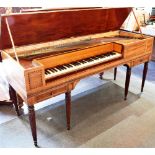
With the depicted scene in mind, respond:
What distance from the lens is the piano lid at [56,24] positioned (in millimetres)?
1775

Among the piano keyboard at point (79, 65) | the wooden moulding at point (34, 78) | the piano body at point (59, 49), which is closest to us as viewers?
the wooden moulding at point (34, 78)

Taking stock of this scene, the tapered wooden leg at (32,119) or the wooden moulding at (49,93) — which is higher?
the wooden moulding at (49,93)

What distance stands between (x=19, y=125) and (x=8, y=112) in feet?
1.00

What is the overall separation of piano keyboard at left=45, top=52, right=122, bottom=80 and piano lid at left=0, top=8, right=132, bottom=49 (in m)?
0.34

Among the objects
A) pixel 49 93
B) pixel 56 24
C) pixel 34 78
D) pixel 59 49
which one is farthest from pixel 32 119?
pixel 56 24

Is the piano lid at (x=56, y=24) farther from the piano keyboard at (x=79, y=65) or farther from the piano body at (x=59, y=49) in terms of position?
the piano keyboard at (x=79, y=65)

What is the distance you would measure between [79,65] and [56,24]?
0.45 meters

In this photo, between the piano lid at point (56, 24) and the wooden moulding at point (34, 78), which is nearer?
the wooden moulding at point (34, 78)

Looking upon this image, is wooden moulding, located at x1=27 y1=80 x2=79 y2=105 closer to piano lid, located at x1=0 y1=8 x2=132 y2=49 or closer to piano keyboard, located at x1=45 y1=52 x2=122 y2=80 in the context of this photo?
piano keyboard, located at x1=45 y1=52 x2=122 y2=80

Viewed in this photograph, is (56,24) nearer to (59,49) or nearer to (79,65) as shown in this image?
(59,49)

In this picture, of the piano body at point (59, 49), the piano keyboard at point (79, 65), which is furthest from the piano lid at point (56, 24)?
the piano keyboard at point (79, 65)

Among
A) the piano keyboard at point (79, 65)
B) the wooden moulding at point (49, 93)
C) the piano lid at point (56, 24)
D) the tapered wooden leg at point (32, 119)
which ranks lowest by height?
the tapered wooden leg at point (32, 119)
